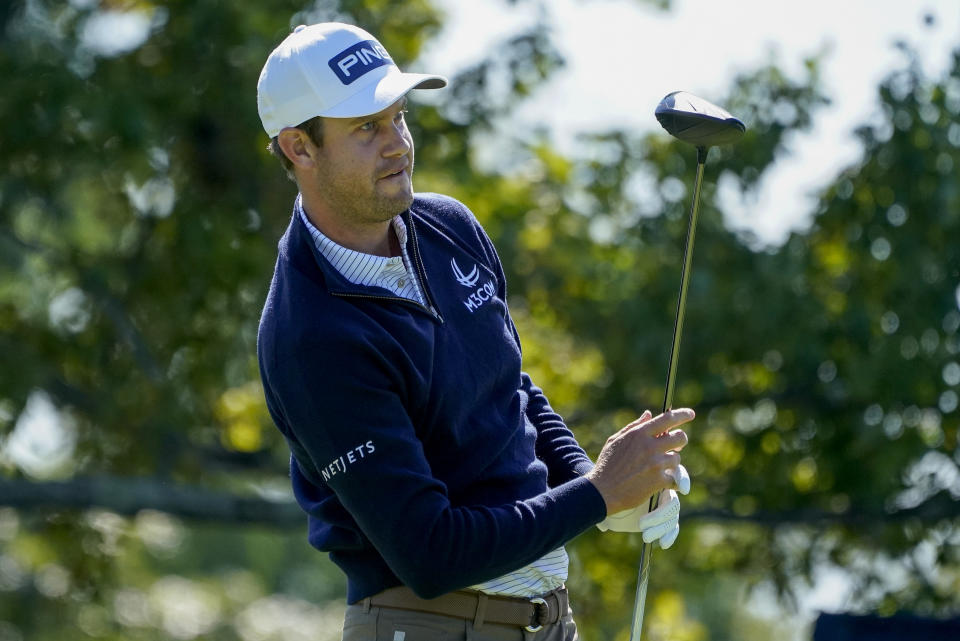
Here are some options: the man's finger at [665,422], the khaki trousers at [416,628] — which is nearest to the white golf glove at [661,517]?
the man's finger at [665,422]

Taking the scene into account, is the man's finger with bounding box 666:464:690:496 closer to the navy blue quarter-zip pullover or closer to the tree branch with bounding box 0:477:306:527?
the navy blue quarter-zip pullover

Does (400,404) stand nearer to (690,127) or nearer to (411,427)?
(411,427)

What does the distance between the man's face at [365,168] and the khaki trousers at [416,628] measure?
2.76 feet

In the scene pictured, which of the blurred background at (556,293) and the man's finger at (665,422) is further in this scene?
the blurred background at (556,293)

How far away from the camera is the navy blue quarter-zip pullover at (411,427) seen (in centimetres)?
297

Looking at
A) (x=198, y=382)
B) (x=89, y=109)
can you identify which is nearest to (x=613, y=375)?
(x=198, y=382)

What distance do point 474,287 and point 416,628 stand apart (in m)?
0.75

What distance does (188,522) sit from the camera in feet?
34.5

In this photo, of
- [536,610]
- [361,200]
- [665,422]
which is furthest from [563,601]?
[361,200]

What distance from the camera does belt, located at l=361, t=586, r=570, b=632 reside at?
10.5ft

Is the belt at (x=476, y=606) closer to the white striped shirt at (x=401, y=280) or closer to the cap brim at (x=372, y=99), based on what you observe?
the white striped shirt at (x=401, y=280)

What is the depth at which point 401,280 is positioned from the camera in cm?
323

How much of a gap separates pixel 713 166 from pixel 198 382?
391 centimetres

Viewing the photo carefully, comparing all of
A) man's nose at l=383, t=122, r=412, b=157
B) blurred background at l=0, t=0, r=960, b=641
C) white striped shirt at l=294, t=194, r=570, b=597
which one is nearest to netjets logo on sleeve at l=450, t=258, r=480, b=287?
white striped shirt at l=294, t=194, r=570, b=597
